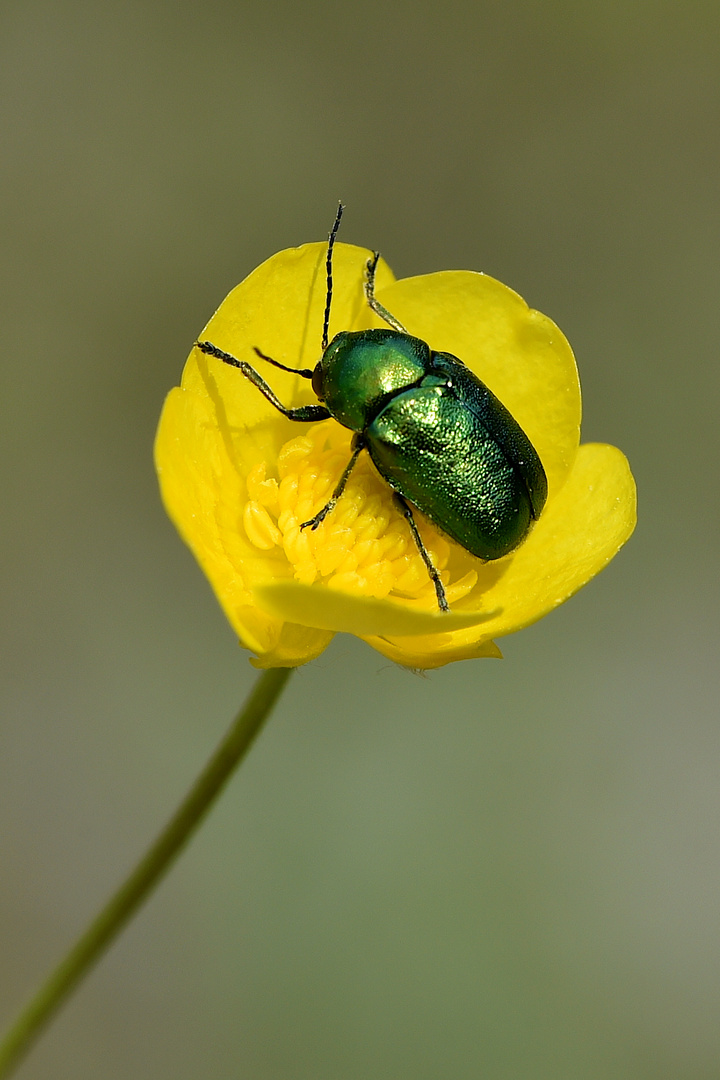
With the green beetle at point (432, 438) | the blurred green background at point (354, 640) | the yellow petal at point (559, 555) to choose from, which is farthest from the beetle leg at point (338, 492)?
the blurred green background at point (354, 640)

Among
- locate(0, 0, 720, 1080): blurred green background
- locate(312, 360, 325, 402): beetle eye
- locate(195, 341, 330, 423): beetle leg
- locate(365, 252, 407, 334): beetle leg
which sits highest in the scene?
locate(365, 252, 407, 334): beetle leg

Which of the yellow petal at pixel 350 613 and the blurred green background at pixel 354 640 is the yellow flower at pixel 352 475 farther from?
the blurred green background at pixel 354 640

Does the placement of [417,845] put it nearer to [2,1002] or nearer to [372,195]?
[2,1002]

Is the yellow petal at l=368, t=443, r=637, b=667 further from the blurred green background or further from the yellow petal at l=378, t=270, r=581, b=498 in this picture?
the blurred green background

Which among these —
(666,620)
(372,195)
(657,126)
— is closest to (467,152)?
(372,195)

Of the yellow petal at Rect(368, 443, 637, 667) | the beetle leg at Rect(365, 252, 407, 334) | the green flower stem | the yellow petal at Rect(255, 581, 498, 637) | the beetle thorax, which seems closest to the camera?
the yellow petal at Rect(255, 581, 498, 637)

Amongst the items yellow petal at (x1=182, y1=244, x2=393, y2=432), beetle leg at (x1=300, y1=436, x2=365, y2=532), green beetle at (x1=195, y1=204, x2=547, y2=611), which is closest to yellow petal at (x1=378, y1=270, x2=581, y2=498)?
yellow petal at (x1=182, y1=244, x2=393, y2=432)
